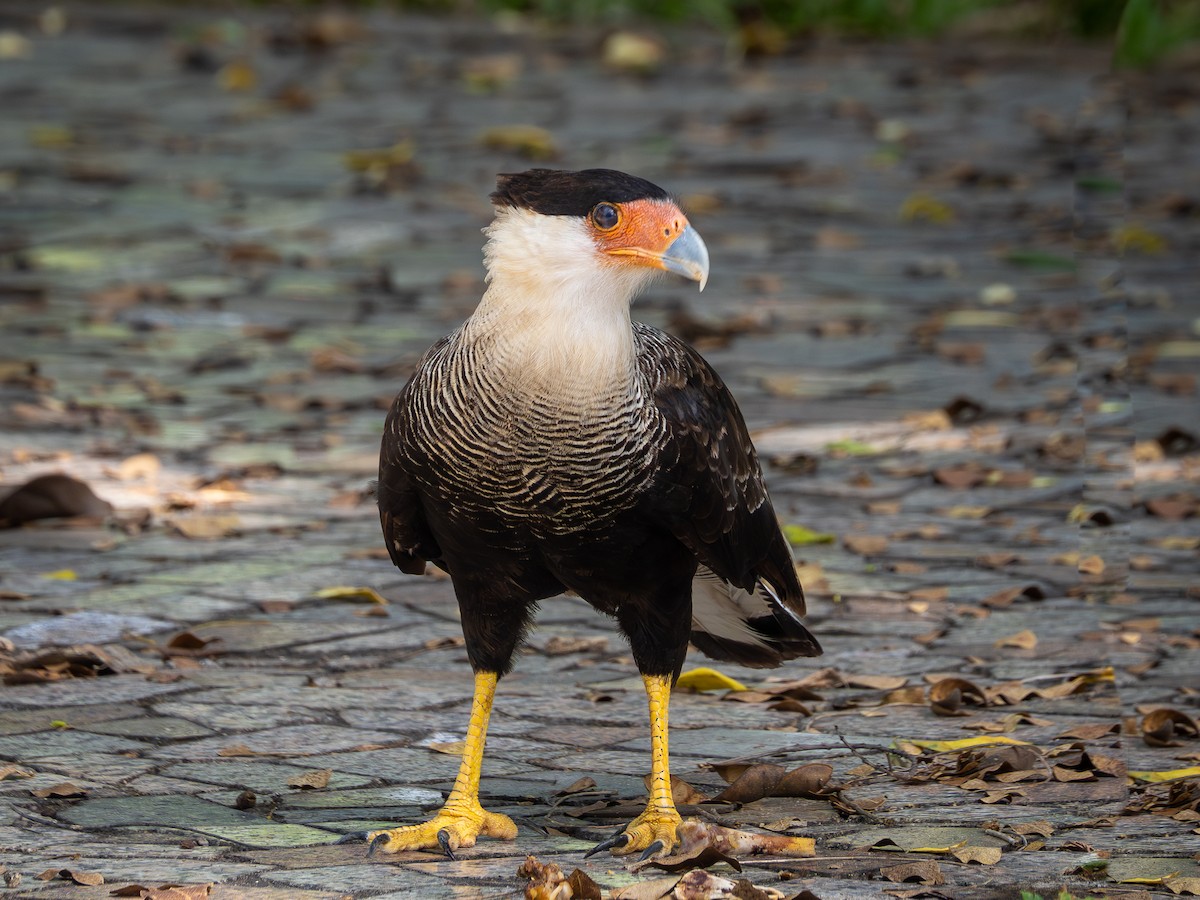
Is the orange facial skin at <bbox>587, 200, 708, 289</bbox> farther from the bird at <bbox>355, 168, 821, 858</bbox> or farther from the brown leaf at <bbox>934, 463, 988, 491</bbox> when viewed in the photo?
the brown leaf at <bbox>934, 463, 988, 491</bbox>

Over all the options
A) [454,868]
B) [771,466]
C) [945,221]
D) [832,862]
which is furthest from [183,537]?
[945,221]

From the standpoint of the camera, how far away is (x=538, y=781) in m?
4.00

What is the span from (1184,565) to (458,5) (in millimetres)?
11443

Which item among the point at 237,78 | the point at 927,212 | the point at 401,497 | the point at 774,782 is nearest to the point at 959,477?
the point at 774,782

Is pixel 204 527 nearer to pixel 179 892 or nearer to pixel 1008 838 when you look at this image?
pixel 179 892

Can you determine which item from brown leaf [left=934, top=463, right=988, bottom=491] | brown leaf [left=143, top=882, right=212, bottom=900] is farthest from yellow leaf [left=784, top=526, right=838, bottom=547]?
brown leaf [left=143, top=882, right=212, bottom=900]

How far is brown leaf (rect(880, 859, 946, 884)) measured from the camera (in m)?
3.22

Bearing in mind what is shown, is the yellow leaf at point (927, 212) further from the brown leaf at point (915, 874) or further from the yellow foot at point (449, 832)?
the brown leaf at point (915, 874)

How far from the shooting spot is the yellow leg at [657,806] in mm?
3473

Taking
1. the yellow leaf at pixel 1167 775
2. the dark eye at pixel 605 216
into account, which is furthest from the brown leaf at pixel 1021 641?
the dark eye at pixel 605 216

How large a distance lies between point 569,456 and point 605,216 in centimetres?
48

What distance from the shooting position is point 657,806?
357 cm

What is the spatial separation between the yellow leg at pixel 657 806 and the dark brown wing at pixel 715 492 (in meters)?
0.29

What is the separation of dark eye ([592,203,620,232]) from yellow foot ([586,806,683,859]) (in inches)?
46.2
